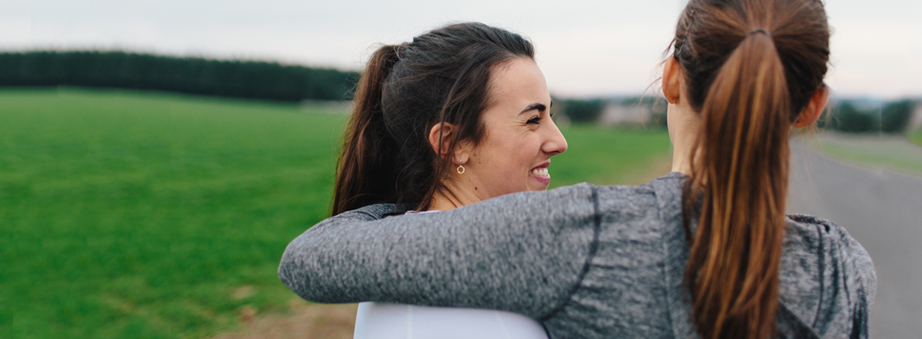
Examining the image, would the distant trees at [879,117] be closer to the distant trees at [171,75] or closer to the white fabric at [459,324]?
the distant trees at [171,75]

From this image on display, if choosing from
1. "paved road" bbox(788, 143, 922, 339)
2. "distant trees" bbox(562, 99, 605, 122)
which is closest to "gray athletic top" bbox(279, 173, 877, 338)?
"paved road" bbox(788, 143, 922, 339)

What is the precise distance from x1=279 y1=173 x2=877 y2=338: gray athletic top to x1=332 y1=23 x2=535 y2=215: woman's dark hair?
74 centimetres

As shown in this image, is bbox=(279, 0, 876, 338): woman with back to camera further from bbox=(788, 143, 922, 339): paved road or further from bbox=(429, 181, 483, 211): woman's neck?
bbox=(429, 181, 483, 211): woman's neck

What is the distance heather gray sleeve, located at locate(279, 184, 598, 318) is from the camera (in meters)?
1.08

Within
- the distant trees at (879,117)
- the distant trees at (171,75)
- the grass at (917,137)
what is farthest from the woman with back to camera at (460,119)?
the distant trees at (171,75)

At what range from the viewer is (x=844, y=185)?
14758mm

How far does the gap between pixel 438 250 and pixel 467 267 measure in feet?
0.22

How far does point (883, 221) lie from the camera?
9273 mm

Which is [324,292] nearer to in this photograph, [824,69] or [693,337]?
[693,337]

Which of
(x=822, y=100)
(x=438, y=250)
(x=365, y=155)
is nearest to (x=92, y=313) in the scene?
(x=365, y=155)

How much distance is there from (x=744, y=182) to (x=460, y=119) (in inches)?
39.4

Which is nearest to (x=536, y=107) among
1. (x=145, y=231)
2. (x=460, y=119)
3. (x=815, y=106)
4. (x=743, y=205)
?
(x=460, y=119)

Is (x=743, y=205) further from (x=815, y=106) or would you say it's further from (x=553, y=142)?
(x=553, y=142)

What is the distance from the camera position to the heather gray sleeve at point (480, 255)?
3.54 feet
